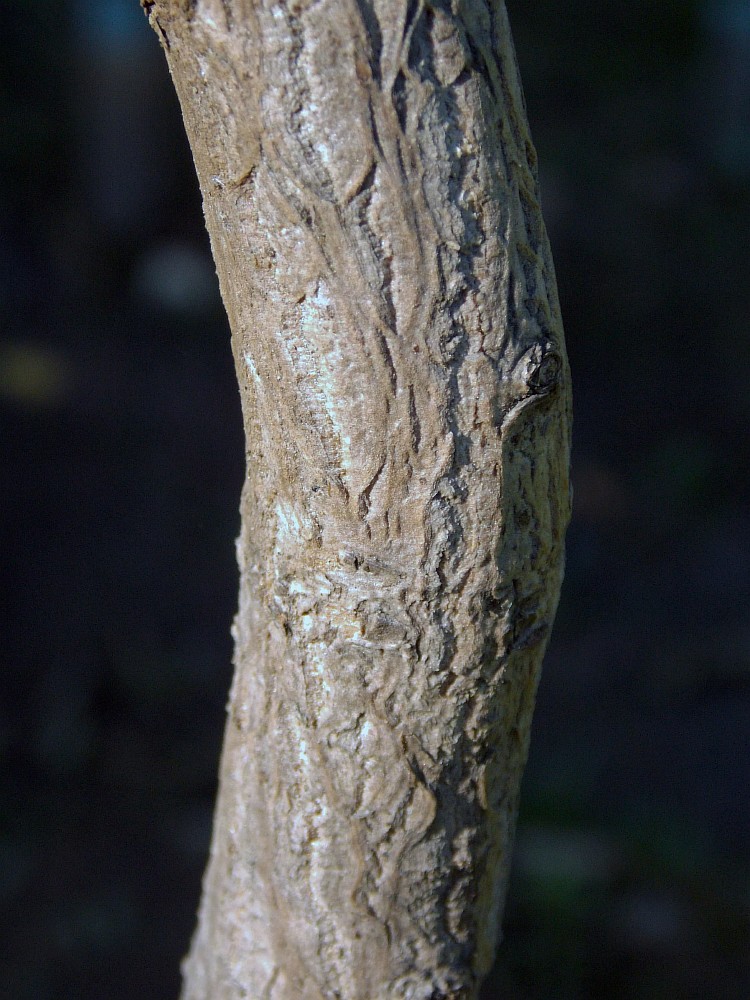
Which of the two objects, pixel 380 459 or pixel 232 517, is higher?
pixel 380 459

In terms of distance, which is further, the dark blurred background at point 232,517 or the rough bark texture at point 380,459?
the dark blurred background at point 232,517

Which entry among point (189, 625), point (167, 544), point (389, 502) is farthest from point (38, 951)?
point (389, 502)

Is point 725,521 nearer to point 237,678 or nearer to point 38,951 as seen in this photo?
point 38,951

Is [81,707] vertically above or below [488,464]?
below

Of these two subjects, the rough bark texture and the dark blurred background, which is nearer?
the rough bark texture

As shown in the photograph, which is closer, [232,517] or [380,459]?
[380,459]
